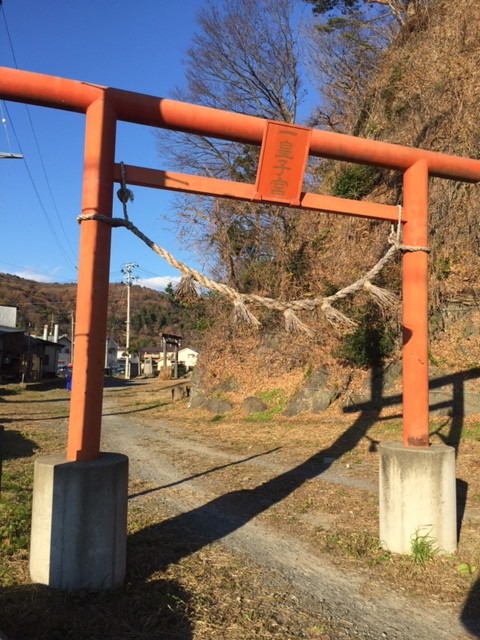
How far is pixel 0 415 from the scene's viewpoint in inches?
698

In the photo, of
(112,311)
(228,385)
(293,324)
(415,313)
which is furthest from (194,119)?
(112,311)

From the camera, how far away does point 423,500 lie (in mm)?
4570

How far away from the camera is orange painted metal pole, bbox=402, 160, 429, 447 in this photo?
16.0ft

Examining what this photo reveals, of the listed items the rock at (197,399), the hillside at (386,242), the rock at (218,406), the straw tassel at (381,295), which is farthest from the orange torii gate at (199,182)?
the rock at (197,399)

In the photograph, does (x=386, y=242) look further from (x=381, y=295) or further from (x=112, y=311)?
(x=112, y=311)

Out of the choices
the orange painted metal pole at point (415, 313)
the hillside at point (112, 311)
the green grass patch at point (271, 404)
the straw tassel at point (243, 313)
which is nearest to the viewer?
the straw tassel at point (243, 313)

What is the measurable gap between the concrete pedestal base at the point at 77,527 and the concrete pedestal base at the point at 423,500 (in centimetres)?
238

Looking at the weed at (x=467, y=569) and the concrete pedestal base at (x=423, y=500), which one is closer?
the weed at (x=467, y=569)

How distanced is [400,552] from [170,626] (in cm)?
224

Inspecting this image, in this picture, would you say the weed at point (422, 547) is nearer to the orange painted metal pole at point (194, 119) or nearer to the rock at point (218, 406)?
the orange painted metal pole at point (194, 119)

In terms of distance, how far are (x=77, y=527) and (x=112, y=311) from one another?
10761 cm

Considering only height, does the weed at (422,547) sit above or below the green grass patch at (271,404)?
below

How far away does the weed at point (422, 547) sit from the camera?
446 cm

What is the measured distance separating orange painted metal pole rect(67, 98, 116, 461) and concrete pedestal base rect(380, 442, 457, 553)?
260 centimetres
